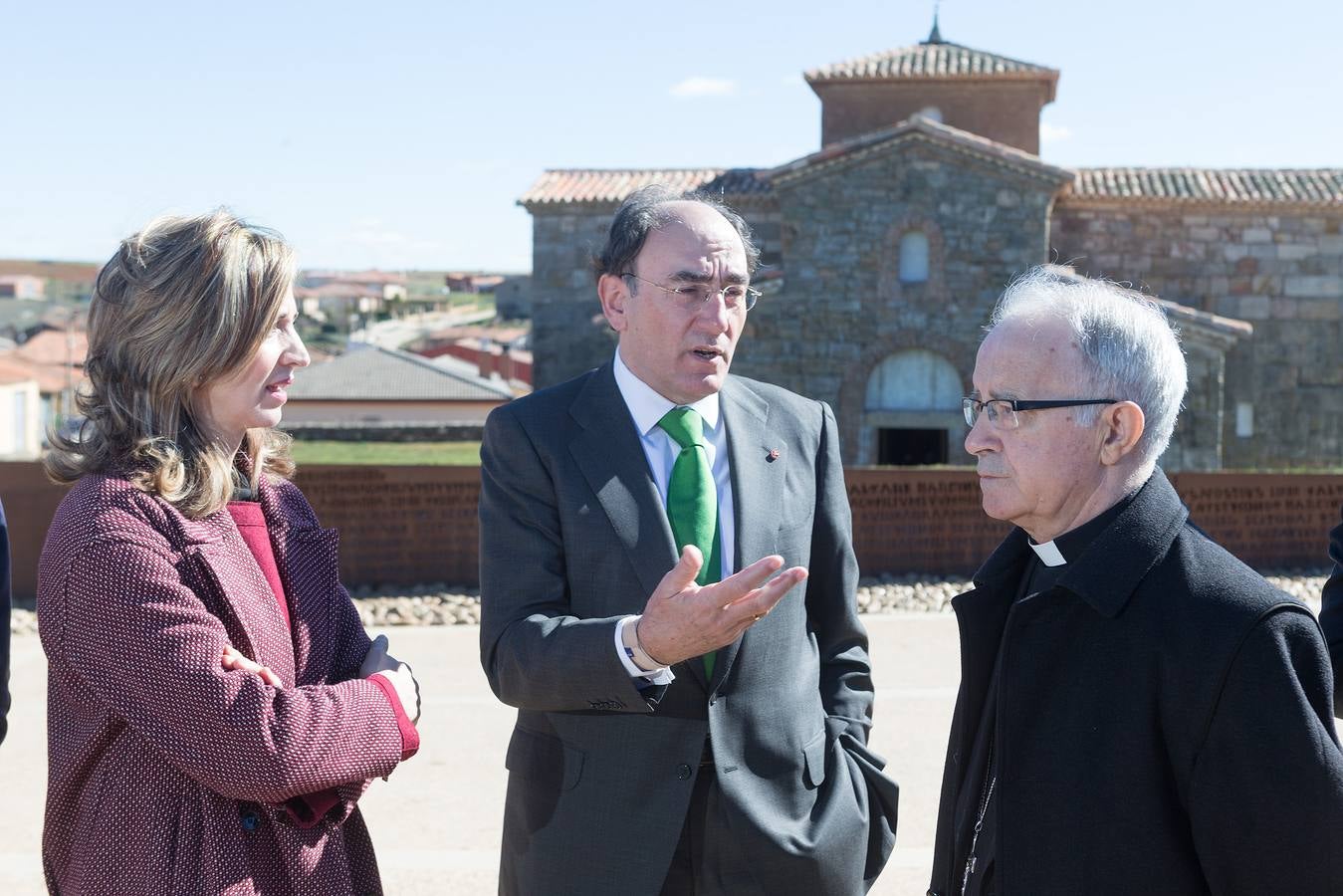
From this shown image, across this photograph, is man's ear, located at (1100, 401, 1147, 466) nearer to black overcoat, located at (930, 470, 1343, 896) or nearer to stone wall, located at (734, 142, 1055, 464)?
black overcoat, located at (930, 470, 1343, 896)

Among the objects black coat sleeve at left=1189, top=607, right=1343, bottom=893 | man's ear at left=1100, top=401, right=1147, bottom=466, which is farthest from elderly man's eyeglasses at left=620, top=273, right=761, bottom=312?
black coat sleeve at left=1189, top=607, right=1343, bottom=893

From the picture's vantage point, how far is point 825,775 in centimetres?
288

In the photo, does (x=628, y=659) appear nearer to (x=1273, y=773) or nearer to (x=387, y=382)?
(x=1273, y=773)

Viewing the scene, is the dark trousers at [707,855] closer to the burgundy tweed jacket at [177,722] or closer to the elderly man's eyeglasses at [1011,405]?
the burgundy tweed jacket at [177,722]

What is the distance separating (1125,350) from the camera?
86.2 inches

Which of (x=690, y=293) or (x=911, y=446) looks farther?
(x=911, y=446)

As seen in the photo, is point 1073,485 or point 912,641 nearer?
point 1073,485

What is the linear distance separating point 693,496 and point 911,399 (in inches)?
755

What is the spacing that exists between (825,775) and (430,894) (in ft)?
7.97

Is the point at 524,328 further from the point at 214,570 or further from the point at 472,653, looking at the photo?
the point at 214,570

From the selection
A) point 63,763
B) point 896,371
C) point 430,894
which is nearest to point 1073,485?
point 63,763

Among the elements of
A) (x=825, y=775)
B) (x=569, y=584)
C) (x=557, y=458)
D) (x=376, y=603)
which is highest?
(x=557, y=458)

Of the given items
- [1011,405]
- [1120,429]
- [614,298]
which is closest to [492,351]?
[614,298]

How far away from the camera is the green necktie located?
284cm
